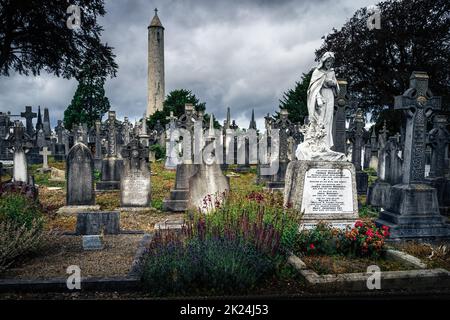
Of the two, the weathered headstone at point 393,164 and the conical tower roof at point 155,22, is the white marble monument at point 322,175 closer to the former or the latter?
the weathered headstone at point 393,164

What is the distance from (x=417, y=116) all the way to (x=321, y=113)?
7.09 feet

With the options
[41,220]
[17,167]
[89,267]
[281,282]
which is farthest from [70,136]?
[281,282]

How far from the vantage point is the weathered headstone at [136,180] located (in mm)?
11062

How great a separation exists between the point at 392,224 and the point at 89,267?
602cm

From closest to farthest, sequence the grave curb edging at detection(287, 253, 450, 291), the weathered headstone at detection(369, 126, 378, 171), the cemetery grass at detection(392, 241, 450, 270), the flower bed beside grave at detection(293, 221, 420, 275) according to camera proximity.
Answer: the grave curb edging at detection(287, 253, 450, 291) < the cemetery grass at detection(392, 241, 450, 270) < the flower bed beside grave at detection(293, 221, 420, 275) < the weathered headstone at detection(369, 126, 378, 171)

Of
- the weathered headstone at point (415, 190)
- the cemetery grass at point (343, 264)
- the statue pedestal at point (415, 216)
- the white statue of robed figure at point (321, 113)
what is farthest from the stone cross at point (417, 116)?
the cemetery grass at point (343, 264)

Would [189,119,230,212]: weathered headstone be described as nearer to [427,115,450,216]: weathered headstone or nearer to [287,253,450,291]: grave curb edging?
[287,253,450,291]: grave curb edging

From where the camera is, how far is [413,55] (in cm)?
2848

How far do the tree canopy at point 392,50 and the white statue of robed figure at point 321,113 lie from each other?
73.2 feet

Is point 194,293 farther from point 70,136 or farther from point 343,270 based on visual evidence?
point 70,136

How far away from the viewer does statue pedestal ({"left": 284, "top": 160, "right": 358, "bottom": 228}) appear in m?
7.54

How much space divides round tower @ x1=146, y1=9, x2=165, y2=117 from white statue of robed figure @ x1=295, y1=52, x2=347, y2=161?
4852 centimetres

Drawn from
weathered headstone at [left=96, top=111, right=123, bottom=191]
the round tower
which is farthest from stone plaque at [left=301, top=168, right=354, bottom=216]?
the round tower

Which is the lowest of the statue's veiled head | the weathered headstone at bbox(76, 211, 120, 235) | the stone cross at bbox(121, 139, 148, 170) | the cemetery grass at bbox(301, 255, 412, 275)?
the cemetery grass at bbox(301, 255, 412, 275)
